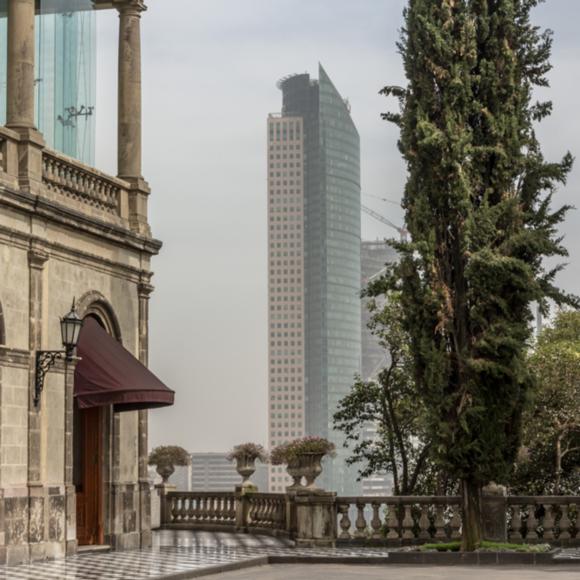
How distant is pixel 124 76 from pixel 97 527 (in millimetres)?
8553

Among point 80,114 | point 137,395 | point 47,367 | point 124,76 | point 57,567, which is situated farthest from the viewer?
point 80,114

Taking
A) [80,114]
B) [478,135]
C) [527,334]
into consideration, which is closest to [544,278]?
[527,334]

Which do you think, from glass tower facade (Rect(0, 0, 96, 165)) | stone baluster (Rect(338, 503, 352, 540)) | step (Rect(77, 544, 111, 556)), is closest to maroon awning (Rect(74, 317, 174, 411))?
step (Rect(77, 544, 111, 556))

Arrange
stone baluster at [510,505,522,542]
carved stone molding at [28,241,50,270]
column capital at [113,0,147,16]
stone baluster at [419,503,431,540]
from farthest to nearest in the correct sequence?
column capital at [113,0,147,16]
stone baluster at [419,503,431,540]
stone baluster at [510,505,522,542]
carved stone molding at [28,241,50,270]

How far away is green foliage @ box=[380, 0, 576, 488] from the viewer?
22406 millimetres

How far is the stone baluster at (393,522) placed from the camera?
79.3 ft

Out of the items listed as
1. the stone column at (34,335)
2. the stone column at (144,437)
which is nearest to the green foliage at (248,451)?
the stone column at (144,437)

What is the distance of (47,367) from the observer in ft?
70.2

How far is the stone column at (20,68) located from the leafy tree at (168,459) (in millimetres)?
13139

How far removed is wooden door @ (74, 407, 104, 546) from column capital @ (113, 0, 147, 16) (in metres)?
7.70

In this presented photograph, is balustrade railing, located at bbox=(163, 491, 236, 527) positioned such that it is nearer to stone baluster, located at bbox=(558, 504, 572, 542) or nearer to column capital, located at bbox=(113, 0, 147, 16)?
stone baluster, located at bbox=(558, 504, 572, 542)

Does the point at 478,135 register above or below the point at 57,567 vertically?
above

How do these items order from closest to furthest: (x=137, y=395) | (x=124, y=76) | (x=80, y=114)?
(x=137, y=395), (x=124, y=76), (x=80, y=114)

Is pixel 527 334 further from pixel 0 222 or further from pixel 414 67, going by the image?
pixel 0 222
